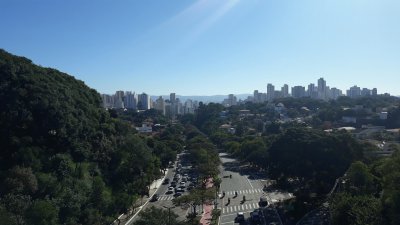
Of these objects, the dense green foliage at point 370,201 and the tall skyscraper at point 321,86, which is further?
the tall skyscraper at point 321,86

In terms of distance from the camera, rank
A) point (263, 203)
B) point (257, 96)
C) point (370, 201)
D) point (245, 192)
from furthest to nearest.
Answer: point (257, 96)
point (245, 192)
point (263, 203)
point (370, 201)

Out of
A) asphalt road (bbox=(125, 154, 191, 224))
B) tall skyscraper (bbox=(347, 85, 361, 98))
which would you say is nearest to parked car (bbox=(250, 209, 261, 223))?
asphalt road (bbox=(125, 154, 191, 224))

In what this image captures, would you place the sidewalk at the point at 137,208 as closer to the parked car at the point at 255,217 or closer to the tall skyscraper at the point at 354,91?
the parked car at the point at 255,217

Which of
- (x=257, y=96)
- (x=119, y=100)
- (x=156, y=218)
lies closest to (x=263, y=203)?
(x=156, y=218)

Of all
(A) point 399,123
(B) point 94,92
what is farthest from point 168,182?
(A) point 399,123

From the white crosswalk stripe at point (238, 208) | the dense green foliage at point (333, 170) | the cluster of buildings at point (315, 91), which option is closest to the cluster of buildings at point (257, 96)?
the cluster of buildings at point (315, 91)

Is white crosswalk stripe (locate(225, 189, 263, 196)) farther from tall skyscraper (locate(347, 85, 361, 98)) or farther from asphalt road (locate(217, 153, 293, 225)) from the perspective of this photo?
tall skyscraper (locate(347, 85, 361, 98))

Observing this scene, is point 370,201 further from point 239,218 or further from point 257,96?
point 257,96

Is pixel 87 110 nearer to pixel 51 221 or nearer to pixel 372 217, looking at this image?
pixel 51 221
